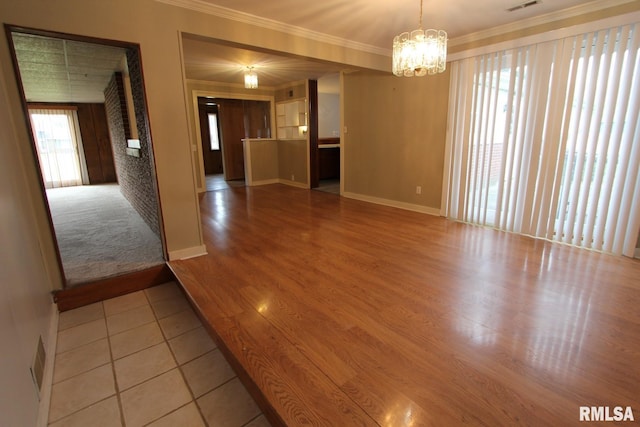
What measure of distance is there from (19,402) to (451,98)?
4.56 metres

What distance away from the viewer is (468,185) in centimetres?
397

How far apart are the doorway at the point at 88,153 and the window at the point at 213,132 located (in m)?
2.76

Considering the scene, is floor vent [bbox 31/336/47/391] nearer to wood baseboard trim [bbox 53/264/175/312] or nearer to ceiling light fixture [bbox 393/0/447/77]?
wood baseboard trim [bbox 53/264/175/312]

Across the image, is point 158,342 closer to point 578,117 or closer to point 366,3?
point 366,3

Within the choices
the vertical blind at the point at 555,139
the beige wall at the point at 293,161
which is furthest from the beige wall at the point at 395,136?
the beige wall at the point at 293,161

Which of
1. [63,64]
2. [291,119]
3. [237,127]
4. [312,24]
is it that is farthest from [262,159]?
[312,24]

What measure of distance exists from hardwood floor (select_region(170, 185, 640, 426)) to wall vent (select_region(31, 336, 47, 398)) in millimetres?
827

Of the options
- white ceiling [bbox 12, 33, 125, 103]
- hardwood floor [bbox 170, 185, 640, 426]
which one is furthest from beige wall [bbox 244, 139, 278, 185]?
hardwood floor [bbox 170, 185, 640, 426]

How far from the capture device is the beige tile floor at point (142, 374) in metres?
1.48

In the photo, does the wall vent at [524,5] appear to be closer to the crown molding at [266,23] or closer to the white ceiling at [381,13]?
the white ceiling at [381,13]

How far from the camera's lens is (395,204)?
496 cm

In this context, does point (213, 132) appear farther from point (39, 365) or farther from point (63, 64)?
point (39, 365)

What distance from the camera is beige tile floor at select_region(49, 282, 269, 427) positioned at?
1.48 metres

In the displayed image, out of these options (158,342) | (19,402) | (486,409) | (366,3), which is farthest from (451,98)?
(19,402)
